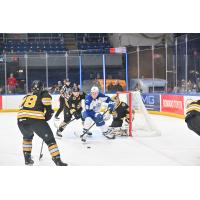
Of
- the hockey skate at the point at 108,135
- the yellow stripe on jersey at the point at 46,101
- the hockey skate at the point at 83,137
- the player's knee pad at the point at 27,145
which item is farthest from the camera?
the hockey skate at the point at 108,135

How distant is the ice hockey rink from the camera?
3.94 m

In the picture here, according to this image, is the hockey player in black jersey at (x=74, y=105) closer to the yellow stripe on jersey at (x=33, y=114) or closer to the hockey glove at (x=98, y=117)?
the hockey glove at (x=98, y=117)

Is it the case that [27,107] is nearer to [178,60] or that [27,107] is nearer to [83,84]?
[83,84]

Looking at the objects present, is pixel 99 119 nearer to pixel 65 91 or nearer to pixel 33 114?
pixel 65 91

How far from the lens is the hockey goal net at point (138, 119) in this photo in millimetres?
5324

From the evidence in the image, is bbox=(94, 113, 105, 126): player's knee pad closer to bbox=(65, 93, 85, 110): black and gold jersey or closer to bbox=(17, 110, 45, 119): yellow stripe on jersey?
bbox=(65, 93, 85, 110): black and gold jersey

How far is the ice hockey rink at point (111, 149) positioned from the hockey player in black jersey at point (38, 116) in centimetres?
27

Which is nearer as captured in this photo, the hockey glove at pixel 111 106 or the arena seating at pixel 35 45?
the hockey glove at pixel 111 106

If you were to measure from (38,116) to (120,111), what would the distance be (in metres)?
1.95

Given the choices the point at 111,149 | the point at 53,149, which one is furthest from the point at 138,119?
the point at 53,149

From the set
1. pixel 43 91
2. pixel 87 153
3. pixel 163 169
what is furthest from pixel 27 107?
pixel 163 169

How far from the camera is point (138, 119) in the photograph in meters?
5.55

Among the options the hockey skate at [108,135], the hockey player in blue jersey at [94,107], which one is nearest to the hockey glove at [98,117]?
the hockey player in blue jersey at [94,107]
